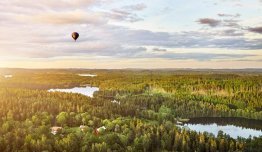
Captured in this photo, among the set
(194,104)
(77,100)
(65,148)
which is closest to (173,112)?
(194,104)

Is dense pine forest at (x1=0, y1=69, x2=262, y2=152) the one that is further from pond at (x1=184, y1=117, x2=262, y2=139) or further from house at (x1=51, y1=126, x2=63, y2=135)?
pond at (x1=184, y1=117, x2=262, y2=139)

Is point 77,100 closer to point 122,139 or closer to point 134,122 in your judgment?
point 134,122

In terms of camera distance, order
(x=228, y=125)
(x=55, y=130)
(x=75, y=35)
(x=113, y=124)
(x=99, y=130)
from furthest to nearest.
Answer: (x=228, y=125), (x=113, y=124), (x=55, y=130), (x=99, y=130), (x=75, y=35)

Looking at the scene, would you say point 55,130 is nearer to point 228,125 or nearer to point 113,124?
point 113,124

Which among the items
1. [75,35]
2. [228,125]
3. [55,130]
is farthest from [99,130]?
[228,125]

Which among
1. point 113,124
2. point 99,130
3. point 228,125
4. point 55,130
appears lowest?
point 228,125

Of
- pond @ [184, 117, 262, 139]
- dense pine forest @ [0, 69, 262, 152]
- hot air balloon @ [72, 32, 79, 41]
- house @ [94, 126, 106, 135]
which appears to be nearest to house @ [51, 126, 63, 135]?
dense pine forest @ [0, 69, 262, 152]

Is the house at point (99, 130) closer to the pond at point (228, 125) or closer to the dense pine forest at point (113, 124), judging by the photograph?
the dense pine forest at point (113, 124)

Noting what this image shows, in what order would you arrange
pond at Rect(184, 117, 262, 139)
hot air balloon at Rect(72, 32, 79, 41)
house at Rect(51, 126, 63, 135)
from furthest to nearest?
1. pond at Rect(184, 117, 262, 139)
2. house at Rect(51, 126, 63, 135)
3. hot air balloon at Rect(72, 32, 79, 41)
